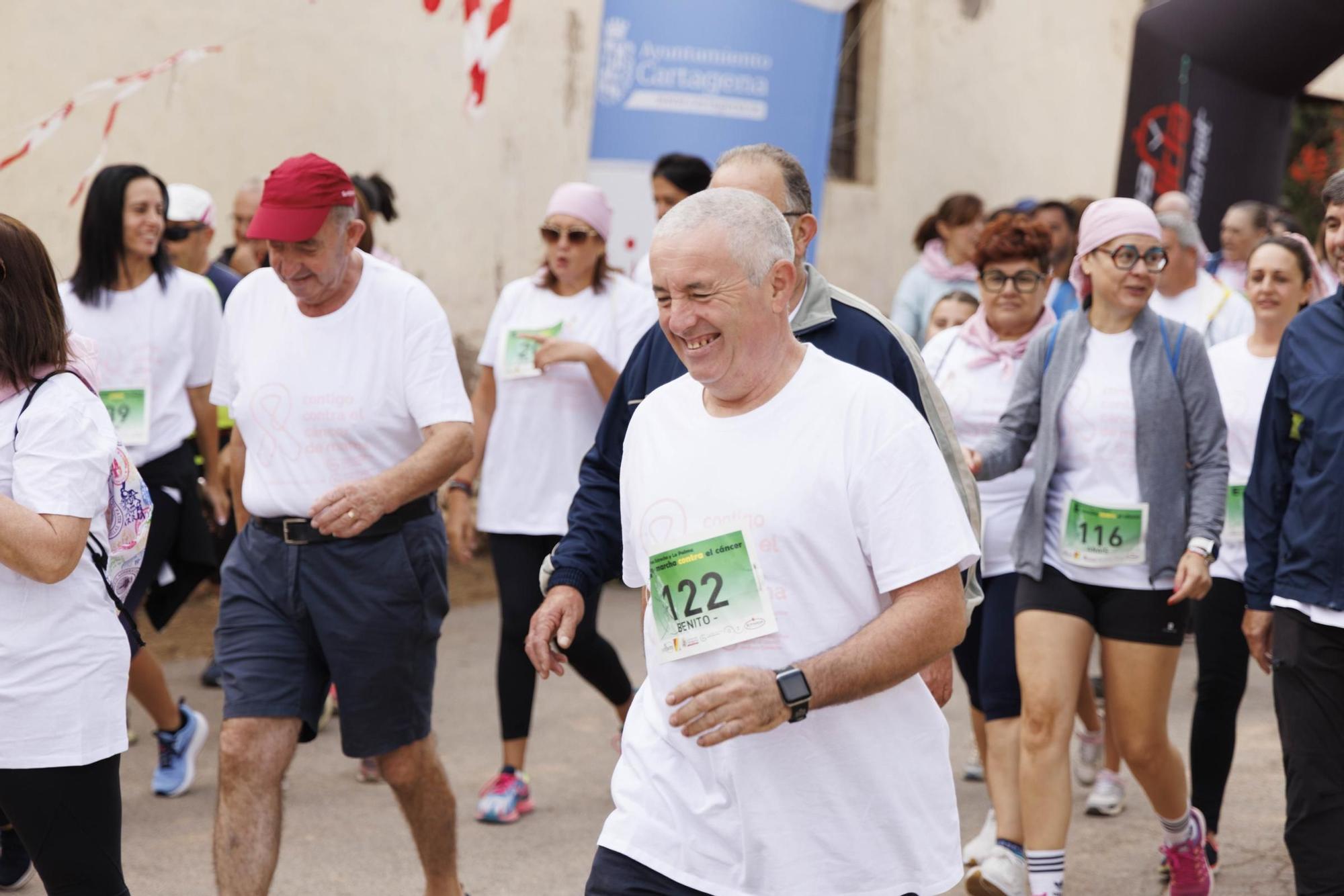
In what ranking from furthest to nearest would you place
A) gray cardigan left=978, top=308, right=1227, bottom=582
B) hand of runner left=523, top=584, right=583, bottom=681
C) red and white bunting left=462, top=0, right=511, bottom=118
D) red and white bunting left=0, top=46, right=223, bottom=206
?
red and white bunting left=462, top=0, right=511, bottom=118, red and white bunting left=0, top=46, right=223, bottom=206, gray cardigan left=978, top=308, right=1227, bottom=582, hand of runner left=523, top=584, right=583, bottom=681

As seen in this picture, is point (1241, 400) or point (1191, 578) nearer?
point (1191, 578)

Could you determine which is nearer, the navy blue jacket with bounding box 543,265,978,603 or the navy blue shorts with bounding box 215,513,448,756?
the navy blue jacket with bounding box 543,265,978,603

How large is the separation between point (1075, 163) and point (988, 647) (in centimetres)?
1247

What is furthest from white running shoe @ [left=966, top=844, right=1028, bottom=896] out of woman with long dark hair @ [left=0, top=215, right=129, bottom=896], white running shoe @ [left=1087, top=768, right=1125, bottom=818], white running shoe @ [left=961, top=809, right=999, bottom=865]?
woman with long dark hair @ [left=0, top=215, right=129, bottom=896]

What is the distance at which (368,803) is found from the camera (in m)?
6.18

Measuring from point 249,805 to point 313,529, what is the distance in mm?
726

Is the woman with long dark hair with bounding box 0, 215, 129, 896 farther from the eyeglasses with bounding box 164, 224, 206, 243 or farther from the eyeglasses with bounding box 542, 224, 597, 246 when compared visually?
the eyeglasses with bounding box 164, 224, 206, 243

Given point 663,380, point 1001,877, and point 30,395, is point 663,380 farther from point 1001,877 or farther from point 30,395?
point 1001,877

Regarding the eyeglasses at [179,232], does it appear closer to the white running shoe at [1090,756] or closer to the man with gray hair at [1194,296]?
the man with gray hair at [1194,296]

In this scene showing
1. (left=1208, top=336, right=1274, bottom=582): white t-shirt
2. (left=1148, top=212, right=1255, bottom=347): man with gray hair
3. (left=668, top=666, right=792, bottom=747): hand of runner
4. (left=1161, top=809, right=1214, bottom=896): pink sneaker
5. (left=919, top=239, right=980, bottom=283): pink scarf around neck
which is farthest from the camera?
(left=919, top=239, right=980, bottom=283): pink scarf around neck

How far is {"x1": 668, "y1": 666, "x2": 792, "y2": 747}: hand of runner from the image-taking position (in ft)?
8.49

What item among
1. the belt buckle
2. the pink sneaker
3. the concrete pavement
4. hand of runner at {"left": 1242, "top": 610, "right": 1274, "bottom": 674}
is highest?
the belt buckle

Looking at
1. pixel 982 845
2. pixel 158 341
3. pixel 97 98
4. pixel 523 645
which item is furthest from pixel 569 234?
pixel 97 98

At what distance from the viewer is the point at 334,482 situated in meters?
4.45
